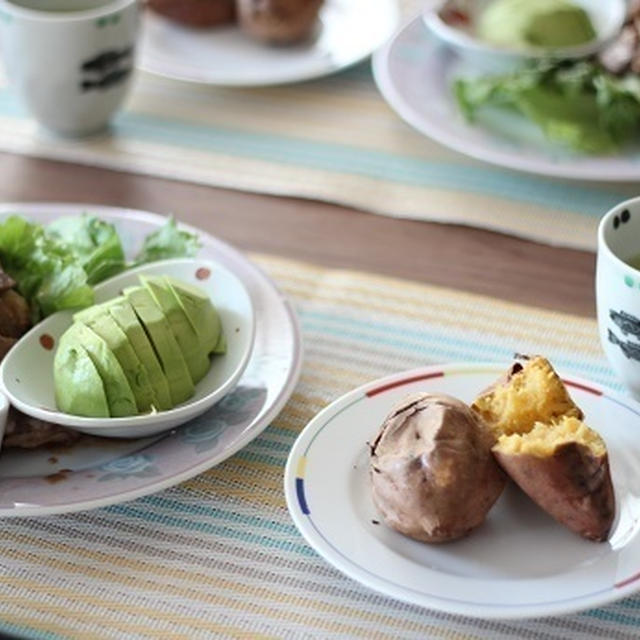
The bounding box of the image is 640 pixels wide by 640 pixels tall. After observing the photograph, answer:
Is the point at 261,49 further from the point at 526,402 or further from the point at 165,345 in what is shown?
the point at 526,402

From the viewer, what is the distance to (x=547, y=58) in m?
1.67

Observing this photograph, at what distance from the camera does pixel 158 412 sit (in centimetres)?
112

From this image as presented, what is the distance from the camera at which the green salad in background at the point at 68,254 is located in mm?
1231

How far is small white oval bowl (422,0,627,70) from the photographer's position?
168 centimetres

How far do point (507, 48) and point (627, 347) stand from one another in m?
0.65

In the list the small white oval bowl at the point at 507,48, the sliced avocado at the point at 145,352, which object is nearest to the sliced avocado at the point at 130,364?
the sliced avocado at the point at 145,352

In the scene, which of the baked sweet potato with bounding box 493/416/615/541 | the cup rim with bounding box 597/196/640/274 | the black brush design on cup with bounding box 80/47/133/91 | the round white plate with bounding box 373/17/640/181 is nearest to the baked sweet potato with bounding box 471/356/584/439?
the baked sweet potato with bounding box 493/416/615/541

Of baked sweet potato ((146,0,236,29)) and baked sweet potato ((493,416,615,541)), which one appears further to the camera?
baked sweet potato ((146,0,236,29))

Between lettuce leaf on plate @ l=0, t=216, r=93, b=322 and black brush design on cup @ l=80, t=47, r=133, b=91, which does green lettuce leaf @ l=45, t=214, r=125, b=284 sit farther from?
black brush design on cup @ l=80, t=47, r=133, b=91

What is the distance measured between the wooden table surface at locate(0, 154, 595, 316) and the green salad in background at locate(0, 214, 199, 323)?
7.3 inches

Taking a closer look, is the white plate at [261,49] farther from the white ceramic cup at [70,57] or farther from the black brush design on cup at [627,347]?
the black brush design on cup at [627,347]

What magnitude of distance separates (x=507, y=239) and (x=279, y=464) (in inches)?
19.1

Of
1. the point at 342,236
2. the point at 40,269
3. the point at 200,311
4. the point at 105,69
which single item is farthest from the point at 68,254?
the point at 105,69

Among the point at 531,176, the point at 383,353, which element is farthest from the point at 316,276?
the point at 531,176
